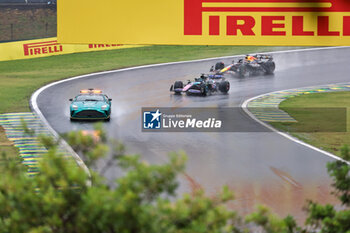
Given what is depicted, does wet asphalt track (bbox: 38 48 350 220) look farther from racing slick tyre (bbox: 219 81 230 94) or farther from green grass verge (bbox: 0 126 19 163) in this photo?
green grass verge (bbox: 0 126 19 163)

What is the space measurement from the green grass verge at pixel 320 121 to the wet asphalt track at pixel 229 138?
51.2 inches

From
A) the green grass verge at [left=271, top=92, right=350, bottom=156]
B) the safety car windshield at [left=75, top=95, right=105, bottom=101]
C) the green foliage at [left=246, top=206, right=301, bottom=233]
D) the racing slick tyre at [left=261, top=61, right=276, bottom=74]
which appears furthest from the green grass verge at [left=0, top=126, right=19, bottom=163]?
the racing slick tyre at [left=261, top=61, right=276, bottom=74]

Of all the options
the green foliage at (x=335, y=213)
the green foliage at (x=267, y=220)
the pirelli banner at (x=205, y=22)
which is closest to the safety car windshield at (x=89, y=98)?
the pirelli banner at (x=205, y=22)

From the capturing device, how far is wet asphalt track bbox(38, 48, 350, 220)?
19.3 m

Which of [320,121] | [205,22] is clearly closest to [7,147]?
[205,22]

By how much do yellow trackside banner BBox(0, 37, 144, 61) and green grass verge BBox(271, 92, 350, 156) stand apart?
21.9m

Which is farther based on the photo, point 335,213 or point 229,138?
point 229,138

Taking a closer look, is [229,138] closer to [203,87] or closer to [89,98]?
[89,98]

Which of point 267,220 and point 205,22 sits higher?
point 205,22

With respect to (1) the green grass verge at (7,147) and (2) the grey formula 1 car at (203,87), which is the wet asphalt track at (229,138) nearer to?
(2) the grey formula 1 car at (203,87)

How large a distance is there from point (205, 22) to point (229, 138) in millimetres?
13374

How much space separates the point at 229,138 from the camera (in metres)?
27.1

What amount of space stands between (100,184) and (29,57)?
4527 centimetres

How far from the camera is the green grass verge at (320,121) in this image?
2670cm
